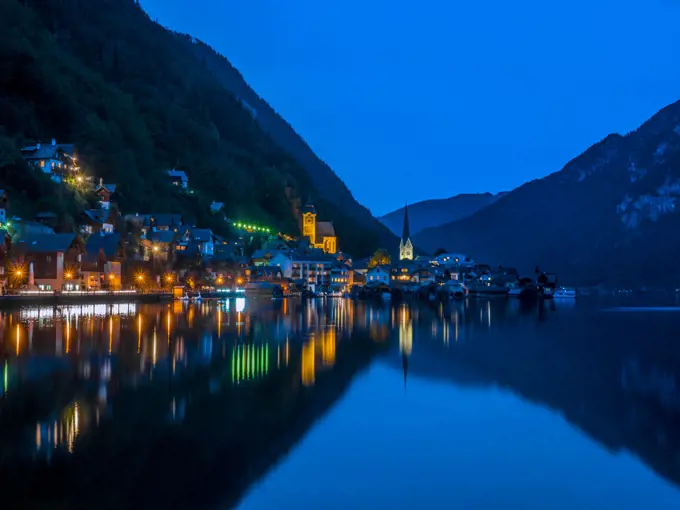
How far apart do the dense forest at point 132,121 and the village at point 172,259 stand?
282 centimetres

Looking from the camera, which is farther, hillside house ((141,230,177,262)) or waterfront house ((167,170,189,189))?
waterfront house ((167,170,189,189))

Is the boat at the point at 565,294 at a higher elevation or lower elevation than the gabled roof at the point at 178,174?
lower

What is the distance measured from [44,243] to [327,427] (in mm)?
46331

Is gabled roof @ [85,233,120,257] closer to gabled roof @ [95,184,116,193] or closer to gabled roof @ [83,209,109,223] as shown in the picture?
gabled roof @ [83,209,109,223]

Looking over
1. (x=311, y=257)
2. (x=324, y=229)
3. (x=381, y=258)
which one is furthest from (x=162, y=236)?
(x=381, y=258)

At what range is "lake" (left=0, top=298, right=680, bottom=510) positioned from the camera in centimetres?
931

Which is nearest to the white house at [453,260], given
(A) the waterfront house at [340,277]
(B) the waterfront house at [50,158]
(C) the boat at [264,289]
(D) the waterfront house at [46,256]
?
(A) the waterfront house at [340,277]

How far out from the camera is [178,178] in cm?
10088

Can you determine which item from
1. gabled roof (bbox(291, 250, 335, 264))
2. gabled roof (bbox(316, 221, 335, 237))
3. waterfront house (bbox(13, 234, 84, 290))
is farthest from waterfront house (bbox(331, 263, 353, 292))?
waterfront house (bbox(13, 234, 84, 290))

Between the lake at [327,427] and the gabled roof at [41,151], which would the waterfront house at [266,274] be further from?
the lake at [327,427]

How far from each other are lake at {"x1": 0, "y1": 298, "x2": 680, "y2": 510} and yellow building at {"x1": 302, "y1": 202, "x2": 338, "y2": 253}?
355ft

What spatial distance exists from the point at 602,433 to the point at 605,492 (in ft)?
11.8

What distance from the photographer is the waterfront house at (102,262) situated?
198 ft

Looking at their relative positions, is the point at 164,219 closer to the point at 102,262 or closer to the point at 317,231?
the point at 102,262
